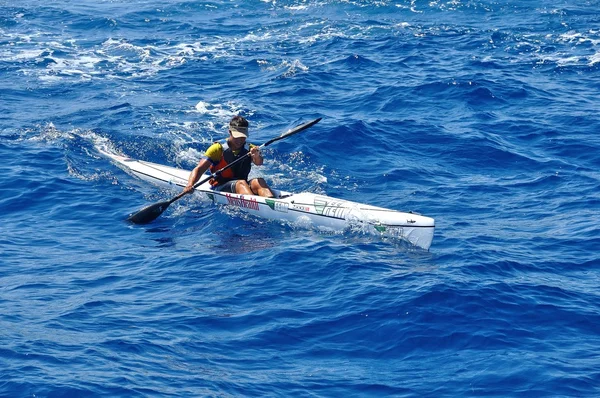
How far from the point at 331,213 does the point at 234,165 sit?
2138mm

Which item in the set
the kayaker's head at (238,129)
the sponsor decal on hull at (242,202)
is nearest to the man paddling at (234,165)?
the kayaker's head at (238,129)

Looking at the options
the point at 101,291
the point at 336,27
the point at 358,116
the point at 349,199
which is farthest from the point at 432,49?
the point at 101,291

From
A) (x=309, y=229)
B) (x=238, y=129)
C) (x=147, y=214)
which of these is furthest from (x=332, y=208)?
(x=147, y=214)

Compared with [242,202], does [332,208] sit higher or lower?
higher

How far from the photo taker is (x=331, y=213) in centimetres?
1221

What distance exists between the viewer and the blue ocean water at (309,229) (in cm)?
845

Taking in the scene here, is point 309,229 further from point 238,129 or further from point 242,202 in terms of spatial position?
point 238,129

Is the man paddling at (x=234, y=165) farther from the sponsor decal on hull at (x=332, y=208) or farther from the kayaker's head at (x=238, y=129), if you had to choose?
the sponsor decal on hull at (x=332, y=208)

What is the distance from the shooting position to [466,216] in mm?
12797

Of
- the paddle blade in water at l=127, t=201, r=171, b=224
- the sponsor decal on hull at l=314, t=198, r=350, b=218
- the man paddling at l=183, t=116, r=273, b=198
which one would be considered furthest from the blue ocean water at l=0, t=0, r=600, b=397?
the man paddling at l=183, t=116, r=273, b=198

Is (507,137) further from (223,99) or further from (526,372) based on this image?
(526,372)

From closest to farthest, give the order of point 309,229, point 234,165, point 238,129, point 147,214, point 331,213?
point 331,213
point 309,229
point 147,214
point 238,129
point 234,165

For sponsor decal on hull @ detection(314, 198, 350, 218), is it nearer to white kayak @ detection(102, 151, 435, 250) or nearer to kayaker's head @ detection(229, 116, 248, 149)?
white kayak @ detection(102, 151, 435, 250)

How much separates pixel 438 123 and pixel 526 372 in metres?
9.40
